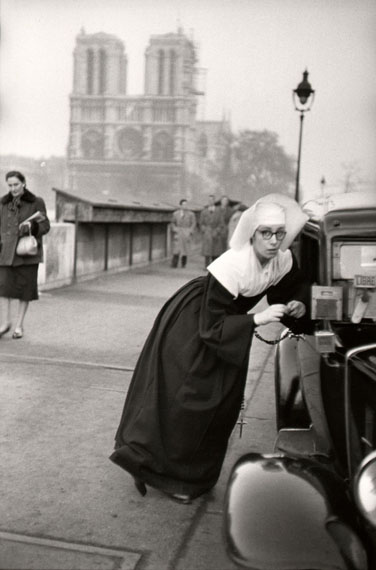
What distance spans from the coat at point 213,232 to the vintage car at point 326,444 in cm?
1366

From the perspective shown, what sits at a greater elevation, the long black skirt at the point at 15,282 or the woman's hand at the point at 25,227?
the woman's hand at the point at 25,227

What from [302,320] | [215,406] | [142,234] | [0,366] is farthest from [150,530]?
[142,234]

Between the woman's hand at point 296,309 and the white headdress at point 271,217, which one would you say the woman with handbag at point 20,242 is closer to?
the white headdress at point 271,217

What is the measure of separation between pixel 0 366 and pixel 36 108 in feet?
383

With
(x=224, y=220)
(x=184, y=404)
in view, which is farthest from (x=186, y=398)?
(x=224, y=220)

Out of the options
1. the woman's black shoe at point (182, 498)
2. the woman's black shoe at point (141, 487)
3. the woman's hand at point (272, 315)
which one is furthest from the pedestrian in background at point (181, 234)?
the woman's hand at point (272, 315)

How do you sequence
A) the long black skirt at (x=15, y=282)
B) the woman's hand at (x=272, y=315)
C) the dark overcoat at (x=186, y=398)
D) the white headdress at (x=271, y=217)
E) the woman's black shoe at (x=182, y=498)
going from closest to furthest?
the woman's hand at (x=272, y=315)
the white headdress at (x=271, y=217)
the dark overcoat at (x=186, y=398)
the woman's black shoe at (x=182, y=498)
the long black skirt at (x=15, y=282)

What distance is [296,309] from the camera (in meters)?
3.65

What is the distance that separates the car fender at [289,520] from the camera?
2.36 metres

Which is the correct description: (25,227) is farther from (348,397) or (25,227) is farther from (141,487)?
(348,397)

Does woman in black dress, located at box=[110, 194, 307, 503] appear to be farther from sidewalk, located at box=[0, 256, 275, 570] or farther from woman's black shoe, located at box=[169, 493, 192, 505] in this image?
sidewalk, located at box=[0, 256, 275, 570]

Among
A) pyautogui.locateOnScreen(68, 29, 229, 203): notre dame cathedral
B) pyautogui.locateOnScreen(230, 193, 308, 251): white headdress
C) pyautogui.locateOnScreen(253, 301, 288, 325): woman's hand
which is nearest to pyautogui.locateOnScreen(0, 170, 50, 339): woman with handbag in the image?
pyautogui.locateOnScreen(230, 193, 308, 251): white headdress

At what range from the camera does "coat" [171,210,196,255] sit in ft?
64.6

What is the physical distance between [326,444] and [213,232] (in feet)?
49.9
